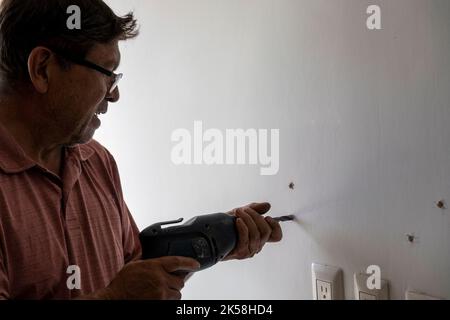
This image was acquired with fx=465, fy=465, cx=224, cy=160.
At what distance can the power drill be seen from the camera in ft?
2.82

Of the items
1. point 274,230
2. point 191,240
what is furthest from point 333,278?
point 191,240

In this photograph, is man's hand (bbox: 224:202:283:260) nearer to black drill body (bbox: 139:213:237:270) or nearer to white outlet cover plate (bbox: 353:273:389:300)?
black drill body (bbox: 139:213:237:270)

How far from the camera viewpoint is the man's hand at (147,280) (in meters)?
0.74

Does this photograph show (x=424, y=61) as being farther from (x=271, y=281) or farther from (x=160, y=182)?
(x=160, y=182)

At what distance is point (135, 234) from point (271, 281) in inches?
13.1

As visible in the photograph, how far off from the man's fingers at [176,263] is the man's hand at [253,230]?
0.52 feet

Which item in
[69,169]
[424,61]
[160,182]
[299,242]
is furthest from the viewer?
[160,182]

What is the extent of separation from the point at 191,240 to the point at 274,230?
0.63ft

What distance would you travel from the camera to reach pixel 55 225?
83 centimetres

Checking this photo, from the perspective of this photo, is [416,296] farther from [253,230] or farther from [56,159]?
[56,159]

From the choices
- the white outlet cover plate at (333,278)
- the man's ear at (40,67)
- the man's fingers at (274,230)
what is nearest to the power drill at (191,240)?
the man's fingers at (274,230)

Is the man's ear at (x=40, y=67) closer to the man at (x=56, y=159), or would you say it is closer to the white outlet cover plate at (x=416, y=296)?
the man at (x=56, y=159)

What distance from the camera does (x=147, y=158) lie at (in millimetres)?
1392
